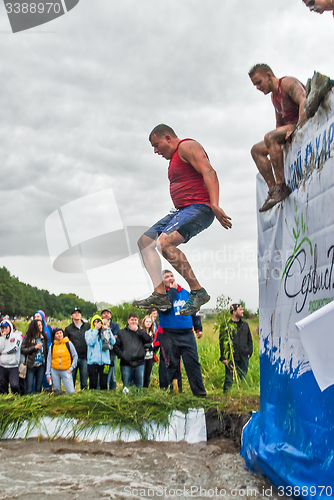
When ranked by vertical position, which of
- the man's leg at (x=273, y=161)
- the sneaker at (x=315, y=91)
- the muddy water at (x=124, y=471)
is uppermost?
the sneaker at (x=315, y=91)

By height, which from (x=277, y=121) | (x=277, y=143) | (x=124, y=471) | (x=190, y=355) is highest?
(x=277, y=121)

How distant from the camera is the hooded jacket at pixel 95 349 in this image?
23.3ft

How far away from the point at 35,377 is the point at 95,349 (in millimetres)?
1338

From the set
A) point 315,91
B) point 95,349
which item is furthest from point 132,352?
point 315,91

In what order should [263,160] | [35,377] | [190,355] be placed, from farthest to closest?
[35,377] → [190,355] → [263,160]

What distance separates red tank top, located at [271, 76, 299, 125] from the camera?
3.51 metres

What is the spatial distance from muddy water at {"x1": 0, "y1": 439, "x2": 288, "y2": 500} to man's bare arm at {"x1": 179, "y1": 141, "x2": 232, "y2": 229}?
222 centimetres

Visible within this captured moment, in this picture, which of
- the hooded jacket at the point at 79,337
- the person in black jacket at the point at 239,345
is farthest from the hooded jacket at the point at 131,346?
the person in black jacket at the point at 239,345

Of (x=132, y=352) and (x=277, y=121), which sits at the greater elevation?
(x=277, y=121)

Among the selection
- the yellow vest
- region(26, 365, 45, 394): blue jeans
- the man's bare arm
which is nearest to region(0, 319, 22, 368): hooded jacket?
region(26, 365, 45, 394): blue jeans

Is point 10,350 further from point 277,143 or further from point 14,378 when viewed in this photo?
point 277,143

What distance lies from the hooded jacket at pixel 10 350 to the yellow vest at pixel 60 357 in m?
0.68

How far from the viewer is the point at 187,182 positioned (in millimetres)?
3221

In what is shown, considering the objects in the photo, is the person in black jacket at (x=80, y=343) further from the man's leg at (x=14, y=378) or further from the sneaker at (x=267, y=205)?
the sneaker at (x=267, y=205)
